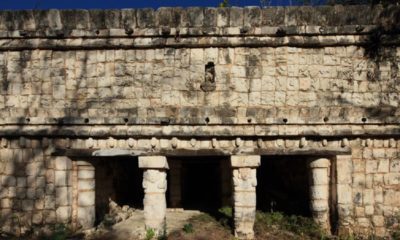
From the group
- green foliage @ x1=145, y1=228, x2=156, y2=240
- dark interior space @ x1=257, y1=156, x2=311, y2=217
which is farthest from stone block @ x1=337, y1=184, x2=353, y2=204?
green foliage @ x1=145, y1=228, x2=156, y2=240

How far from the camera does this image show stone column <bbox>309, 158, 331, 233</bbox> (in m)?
8.03

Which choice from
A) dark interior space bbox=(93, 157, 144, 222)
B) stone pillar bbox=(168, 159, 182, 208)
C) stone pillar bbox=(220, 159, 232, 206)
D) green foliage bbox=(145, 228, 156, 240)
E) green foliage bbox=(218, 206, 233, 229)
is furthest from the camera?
stone pillar bbox=(168, 159, 182, 208)

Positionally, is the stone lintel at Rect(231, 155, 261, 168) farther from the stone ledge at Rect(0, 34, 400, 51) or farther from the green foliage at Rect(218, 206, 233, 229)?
the stone ledge at Rect(0, 34, 400, 51)

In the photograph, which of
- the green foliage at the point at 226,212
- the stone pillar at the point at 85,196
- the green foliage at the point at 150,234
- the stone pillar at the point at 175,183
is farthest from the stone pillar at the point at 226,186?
the stone pillar at the point at 85,196

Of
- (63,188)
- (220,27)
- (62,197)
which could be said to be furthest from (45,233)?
(220,27)

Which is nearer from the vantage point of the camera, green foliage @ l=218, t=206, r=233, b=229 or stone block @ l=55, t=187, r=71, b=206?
stone block @ l=55, t=187, r=71, b=206

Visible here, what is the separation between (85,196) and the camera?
8188 millimetres

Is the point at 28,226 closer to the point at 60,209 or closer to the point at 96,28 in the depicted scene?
the point at 60,209

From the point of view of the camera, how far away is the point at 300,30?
810 centimetres

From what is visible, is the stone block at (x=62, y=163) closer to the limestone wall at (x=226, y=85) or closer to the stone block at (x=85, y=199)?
the stone block at (x=85, y=199)

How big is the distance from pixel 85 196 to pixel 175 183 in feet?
9.79

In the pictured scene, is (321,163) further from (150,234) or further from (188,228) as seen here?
(150,234)

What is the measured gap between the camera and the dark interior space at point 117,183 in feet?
30.2

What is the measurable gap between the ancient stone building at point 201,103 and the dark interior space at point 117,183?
3.03 ft
